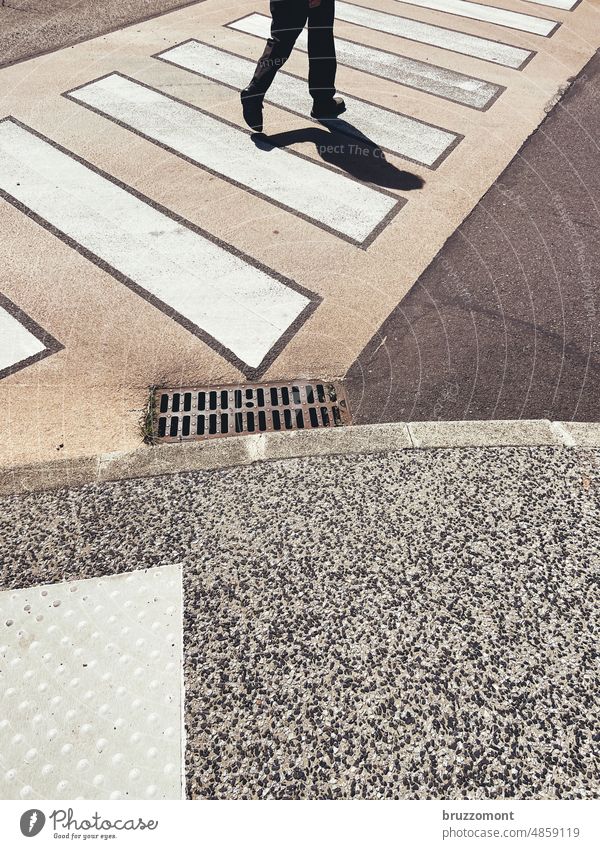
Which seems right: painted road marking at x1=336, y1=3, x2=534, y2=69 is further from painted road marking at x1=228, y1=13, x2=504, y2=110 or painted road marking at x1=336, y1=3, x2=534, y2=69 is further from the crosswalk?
painted road marking at x1=228, y1=13, x2=504, y2=110

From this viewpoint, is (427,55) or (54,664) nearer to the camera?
(54,664)

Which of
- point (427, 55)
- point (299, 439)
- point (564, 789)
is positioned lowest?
point (564, 789)

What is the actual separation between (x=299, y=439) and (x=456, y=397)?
4.66 ft

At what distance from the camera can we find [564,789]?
9.32ft

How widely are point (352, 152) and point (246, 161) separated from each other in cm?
130

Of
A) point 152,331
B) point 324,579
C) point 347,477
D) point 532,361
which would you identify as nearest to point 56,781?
point 324,579

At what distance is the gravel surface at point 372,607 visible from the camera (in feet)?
9.55

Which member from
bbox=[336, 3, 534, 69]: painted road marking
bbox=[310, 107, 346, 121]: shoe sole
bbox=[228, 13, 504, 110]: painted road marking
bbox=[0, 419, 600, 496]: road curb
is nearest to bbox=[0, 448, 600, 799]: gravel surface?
Result: bbox=[0, 419, 600, 496]: road curb

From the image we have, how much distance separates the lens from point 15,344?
5.15m

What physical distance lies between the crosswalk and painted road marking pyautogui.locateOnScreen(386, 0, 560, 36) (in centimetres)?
5

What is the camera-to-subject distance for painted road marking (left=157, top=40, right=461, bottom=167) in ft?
25.3

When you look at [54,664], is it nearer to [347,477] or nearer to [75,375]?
[347,477]

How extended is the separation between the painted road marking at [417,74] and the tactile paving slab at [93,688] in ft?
26.8
